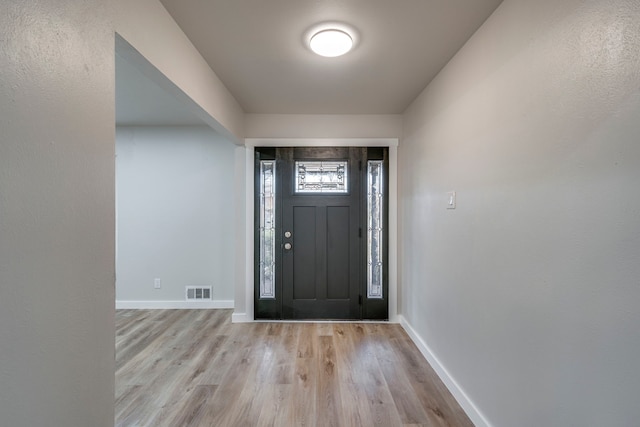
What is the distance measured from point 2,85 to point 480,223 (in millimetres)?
2181

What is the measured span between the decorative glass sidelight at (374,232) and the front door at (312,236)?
0.06 m

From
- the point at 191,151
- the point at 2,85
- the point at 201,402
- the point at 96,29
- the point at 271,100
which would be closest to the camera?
the point at 2,85

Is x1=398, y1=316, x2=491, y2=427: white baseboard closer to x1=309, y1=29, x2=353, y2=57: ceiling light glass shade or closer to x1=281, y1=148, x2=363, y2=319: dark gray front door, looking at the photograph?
x1=281, y1=148, x2=363, y2=319: dark gray front door

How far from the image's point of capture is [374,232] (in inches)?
144

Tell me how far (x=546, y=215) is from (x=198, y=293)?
396 centimetres

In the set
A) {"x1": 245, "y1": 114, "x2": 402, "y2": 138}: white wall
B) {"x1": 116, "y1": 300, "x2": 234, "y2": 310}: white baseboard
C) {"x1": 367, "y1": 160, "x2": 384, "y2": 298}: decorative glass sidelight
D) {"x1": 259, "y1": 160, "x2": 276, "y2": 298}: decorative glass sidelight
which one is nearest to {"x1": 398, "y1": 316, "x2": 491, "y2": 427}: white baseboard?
{"x1": 367, "y1": 160, "x2": 384, "y2": 298}: decorative glass sidelight

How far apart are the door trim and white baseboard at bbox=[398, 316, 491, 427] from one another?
0.70 m

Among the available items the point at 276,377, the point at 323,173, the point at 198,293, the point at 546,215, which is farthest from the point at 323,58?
the point at 198,293

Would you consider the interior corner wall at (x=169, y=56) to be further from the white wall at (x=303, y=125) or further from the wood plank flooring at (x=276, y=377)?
the wood plank flooring at (x=276, y=377)

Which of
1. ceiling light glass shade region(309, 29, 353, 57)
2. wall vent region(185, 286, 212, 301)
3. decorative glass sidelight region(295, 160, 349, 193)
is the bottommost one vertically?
wall vent region(185, 286, 212, 301)

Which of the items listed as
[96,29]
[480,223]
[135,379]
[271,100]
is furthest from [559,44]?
[135,379]

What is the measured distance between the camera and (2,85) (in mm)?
828

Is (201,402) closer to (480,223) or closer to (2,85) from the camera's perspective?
(2,85)

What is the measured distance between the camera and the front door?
3.61 m
